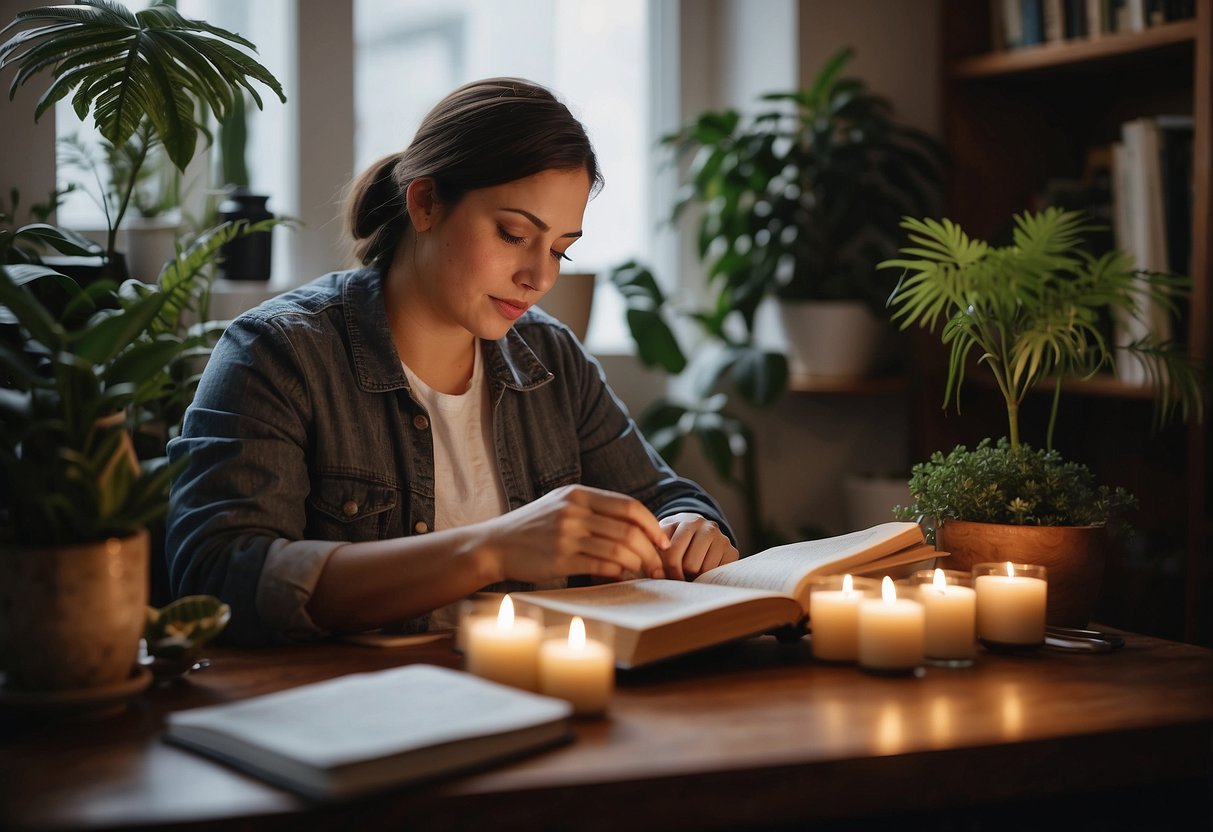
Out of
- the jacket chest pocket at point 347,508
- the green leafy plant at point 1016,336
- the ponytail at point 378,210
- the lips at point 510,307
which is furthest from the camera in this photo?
the ponytail at point 378,210

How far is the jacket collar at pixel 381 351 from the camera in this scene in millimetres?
1568

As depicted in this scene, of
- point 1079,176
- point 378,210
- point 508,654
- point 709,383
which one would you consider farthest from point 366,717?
point 1079,176

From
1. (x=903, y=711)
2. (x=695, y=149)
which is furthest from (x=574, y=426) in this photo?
(x=695, y=149)

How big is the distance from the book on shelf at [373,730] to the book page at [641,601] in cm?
15

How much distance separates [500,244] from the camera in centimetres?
156

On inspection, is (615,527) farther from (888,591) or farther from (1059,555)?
(1059,555)

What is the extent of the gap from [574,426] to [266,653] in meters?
0.69

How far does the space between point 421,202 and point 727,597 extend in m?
0.76

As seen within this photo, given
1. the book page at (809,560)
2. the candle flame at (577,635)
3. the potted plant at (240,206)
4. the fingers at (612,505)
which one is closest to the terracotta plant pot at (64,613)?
the candle flame at (577,635)

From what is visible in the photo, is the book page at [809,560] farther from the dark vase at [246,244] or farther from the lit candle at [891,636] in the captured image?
the dark vase at [246,244]

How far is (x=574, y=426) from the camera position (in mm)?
1780

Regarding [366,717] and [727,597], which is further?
[727,597]

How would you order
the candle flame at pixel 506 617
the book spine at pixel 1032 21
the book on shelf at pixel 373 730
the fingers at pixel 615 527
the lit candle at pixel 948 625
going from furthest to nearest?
the book spine at pixel 1032 21 → the fingers at pixel 615 527 → the lit candle at pixel 948 625 → the candle flame at pixel 506 617 → the book on shelf at pixel 373 730

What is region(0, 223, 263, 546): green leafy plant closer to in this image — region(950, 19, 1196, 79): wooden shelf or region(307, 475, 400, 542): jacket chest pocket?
region(307, 475, 400, 542): jacket chest pocket
